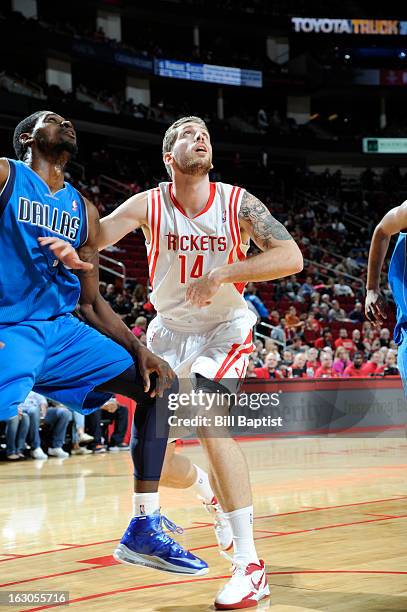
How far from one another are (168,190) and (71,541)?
98.5 inches

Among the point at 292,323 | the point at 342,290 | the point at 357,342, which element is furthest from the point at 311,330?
the point at 342,290

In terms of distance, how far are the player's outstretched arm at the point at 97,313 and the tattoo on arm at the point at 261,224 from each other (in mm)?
844

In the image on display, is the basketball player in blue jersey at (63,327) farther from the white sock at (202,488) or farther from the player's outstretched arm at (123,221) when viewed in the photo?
the white sock at (202,488)

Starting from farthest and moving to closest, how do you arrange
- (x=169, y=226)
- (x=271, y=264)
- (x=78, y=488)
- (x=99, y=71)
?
(x=99, y=71) → (x=78, y=488) → (x=169, y=226) → (x=271, y=264)

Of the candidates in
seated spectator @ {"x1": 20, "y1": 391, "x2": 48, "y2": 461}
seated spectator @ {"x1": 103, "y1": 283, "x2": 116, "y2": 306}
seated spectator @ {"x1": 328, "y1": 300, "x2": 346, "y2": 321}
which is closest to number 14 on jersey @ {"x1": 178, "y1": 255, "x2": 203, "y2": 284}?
seated spectator @ {"x1": 20, "y1": 391, "x2": 48, "y2": 461}

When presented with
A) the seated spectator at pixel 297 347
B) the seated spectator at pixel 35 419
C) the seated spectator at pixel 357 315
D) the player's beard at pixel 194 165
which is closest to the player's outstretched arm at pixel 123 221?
the player's beard at pixel 194 165

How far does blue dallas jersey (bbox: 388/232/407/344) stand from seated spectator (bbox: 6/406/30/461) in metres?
7.04

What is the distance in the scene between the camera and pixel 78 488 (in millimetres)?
8805

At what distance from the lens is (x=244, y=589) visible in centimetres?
412

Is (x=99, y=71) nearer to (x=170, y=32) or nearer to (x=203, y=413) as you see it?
(x=170, y=32)

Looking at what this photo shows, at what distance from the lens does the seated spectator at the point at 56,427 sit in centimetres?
1180

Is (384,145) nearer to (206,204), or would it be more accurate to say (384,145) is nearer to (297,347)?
(297,347)

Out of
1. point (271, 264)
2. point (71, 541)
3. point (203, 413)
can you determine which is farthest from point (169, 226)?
point (71, 541)

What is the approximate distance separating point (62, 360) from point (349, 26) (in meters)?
36.4
